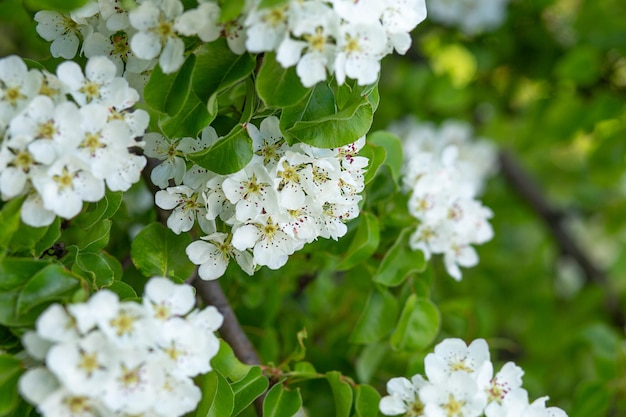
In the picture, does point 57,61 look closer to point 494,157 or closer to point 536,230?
point 494,157

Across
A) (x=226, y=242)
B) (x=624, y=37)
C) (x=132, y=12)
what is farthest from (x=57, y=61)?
(x=624, y=37)

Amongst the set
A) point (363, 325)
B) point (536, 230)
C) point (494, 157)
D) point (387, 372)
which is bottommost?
point (536, 230)

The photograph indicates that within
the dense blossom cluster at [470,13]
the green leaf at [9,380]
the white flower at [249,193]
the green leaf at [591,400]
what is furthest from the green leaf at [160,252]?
the dense blossom cluster at [470,13]

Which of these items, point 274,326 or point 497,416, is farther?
point 274,326

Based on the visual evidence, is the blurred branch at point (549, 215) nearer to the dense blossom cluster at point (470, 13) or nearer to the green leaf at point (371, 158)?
the dense blossom cluster at point (470, 13)

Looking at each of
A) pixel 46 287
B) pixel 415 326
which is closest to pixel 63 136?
pixel 46 287

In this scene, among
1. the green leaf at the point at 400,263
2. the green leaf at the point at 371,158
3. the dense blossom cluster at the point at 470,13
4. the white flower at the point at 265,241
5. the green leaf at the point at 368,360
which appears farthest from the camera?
the dense blossom cluster at the point at 470,13
